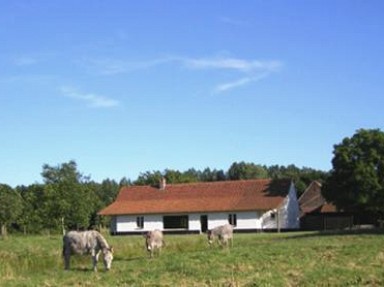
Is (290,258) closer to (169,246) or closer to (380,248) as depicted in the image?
(380,248)

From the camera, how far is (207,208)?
2849 inches

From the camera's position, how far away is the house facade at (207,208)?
7056 centimetres

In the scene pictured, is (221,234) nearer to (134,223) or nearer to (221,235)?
(221,235)

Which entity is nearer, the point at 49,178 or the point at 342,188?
the point at 342,188

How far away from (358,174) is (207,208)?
1909 centimetres

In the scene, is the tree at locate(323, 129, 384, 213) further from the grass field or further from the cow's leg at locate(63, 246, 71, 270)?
the cow's leg at locate(63, 246, 71, 270)

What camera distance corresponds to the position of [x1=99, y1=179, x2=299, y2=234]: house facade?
2778 inches

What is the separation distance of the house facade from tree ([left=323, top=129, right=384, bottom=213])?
9.76m

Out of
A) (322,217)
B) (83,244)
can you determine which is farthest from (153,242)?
(322,217)

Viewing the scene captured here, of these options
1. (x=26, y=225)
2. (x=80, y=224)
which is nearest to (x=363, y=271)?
(x=80, y=224)

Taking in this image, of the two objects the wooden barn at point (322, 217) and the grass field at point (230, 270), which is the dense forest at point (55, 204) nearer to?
the wooden barn at point (322, 217)

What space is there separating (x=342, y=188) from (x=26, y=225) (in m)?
36.6

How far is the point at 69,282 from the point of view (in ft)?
65.4

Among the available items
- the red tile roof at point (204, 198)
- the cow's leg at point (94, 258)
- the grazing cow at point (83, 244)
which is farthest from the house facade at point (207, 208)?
the cow's leg at point (94, 258)
